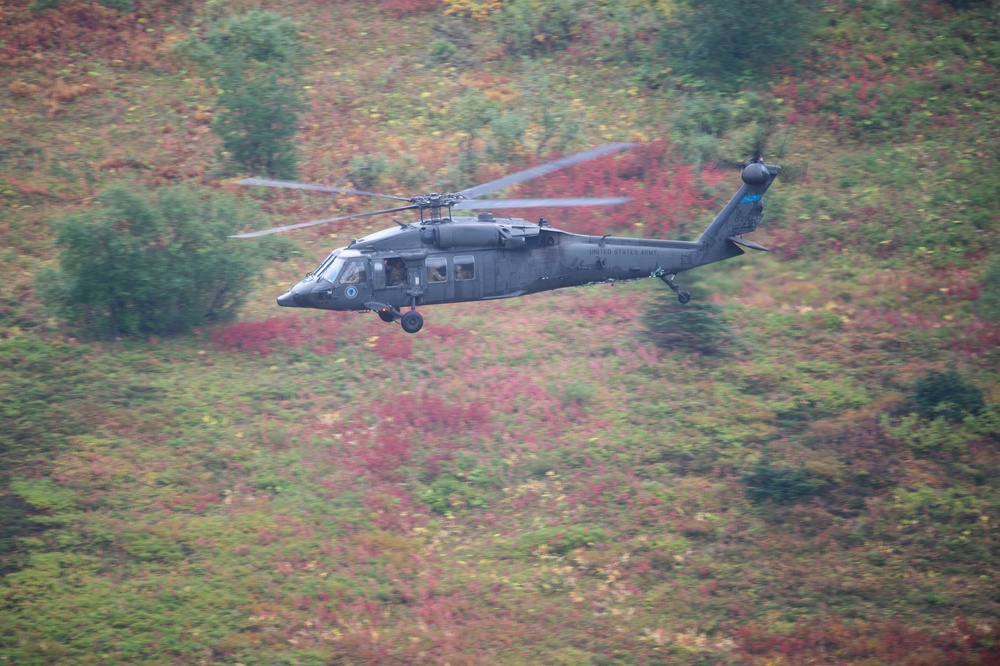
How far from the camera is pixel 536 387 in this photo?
827 inches

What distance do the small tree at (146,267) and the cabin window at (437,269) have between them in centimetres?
580

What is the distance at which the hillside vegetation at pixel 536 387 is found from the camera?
16.4m

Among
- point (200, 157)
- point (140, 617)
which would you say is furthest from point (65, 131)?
point (140, 617)

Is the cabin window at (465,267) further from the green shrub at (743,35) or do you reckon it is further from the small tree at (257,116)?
the green shrub at (743,35)

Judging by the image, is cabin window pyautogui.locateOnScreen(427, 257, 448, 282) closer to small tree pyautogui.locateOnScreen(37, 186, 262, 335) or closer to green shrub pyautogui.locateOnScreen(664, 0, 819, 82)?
small tree pyautogui.locateOnScreen(37, 186, 262, 335)

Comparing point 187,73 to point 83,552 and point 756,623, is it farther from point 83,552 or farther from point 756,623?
point 756,623

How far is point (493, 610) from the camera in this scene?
16.6 m

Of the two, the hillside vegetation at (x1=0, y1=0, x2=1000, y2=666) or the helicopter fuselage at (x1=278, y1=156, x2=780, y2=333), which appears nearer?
the hillside vegetation at (x1=0, y1=0, x2=1000, y2=666)

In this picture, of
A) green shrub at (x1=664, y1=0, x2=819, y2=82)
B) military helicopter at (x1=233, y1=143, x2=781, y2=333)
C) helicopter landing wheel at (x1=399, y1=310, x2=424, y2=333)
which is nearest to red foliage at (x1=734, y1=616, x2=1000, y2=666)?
military helicopter at (x1=233, y1=143, x2=781, y2=333)

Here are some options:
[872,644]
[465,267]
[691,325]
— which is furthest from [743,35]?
[872,644]

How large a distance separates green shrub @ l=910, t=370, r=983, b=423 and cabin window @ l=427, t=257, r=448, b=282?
10.7m

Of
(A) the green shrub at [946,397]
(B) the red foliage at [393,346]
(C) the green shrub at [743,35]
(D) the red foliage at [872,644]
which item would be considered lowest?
(D) the red foliage at [872,644]

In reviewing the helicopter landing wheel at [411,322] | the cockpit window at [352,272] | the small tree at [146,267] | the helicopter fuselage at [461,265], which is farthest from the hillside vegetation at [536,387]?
the cockpit window at [352,272]

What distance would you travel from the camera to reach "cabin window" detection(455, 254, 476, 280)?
1892 centimetres
